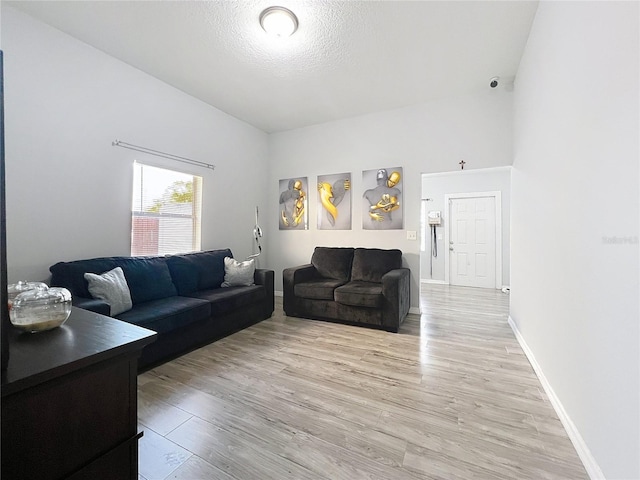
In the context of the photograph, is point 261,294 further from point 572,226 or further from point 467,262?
point 467,262

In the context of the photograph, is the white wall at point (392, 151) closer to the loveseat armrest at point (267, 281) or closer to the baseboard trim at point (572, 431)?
the loveseat armrest at point (267, 281)

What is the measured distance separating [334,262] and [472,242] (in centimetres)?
358

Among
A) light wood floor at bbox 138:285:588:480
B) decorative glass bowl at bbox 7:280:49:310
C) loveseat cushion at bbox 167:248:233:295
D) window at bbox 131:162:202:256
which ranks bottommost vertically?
light wood floor at bbox 138:285:588:480

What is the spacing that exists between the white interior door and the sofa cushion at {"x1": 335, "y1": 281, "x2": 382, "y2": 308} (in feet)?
11.2

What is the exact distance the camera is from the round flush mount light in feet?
7.04

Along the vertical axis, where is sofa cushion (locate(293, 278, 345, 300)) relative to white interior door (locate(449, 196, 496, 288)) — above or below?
below

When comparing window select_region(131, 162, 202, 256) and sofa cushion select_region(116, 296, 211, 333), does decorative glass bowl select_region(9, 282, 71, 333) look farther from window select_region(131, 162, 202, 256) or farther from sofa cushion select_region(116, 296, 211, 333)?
window select_region(131, 162, 202, 256)

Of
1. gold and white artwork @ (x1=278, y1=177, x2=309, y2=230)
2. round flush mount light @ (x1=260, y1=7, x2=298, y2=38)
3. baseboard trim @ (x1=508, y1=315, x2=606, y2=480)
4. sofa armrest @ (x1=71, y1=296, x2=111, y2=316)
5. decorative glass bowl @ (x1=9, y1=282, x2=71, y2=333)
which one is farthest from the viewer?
gold and white artwork @ (x1=278, y1=177, x2=309, y2=230)

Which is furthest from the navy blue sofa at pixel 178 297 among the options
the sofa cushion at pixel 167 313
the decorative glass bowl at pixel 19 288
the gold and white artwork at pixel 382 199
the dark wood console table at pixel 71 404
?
the gold and white artwork at pixel 382 199

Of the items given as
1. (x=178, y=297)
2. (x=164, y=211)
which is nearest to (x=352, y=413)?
(x=178, y=297)

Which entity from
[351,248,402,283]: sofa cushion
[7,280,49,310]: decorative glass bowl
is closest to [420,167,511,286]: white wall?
[351,248,402,283]: sofa cushion

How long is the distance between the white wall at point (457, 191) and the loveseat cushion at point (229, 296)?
3.91 meters

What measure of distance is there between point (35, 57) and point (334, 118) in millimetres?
3348

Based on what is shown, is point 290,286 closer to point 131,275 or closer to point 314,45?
point 131,275
